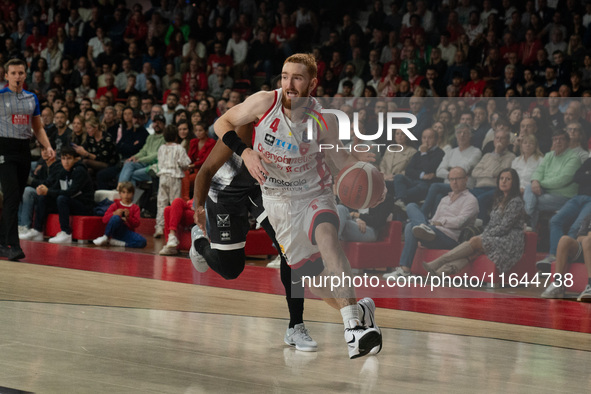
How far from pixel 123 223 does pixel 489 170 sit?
14.1ft

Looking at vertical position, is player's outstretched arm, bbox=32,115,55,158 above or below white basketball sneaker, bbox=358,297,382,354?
above

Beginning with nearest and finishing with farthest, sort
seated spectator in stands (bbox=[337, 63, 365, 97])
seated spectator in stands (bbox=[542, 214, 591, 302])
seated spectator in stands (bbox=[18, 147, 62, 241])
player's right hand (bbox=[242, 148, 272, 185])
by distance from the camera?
1. player's right hand (bbox=[242, 148, 272, 185])
2. seated spectator in stands (bbox=[542, 214, 591, 302])
3. seated spectator in stands (bbox=[18, 147, 62, 241])
4. seated spectator in stands (bbox=[337, 63, 365, 97])

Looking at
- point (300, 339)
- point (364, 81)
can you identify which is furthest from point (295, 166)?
point (364, 81)

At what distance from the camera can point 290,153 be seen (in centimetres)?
422

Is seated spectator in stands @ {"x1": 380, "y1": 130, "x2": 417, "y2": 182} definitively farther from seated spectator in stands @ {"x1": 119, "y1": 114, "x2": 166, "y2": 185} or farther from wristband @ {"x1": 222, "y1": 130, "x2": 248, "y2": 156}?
seated spectator in stands @ {"x1": 119, "y1": 114, "x2": 166, "y2": 185}

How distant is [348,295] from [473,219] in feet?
9.78

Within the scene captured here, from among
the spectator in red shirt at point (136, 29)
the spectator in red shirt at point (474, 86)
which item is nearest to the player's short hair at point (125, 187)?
the spectator in red shirt at point (474, 86)

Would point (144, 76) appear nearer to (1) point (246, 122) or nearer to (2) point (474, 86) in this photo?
(2) point (474, 86)

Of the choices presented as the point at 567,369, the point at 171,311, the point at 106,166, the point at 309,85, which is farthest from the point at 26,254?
the point at 567,369

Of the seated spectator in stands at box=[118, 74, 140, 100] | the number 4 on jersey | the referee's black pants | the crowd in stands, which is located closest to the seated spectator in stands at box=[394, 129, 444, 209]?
the crowd in stands

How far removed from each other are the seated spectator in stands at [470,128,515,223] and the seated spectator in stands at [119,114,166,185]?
4.93 meters

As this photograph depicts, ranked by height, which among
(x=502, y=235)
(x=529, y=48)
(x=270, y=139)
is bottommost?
(x=502, y=235)

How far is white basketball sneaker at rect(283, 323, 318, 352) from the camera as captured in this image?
430 centimetres

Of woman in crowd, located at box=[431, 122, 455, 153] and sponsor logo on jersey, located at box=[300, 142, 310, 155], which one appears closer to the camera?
sponsor logo on jersey, located at box=[300, 142, 310, 155]
